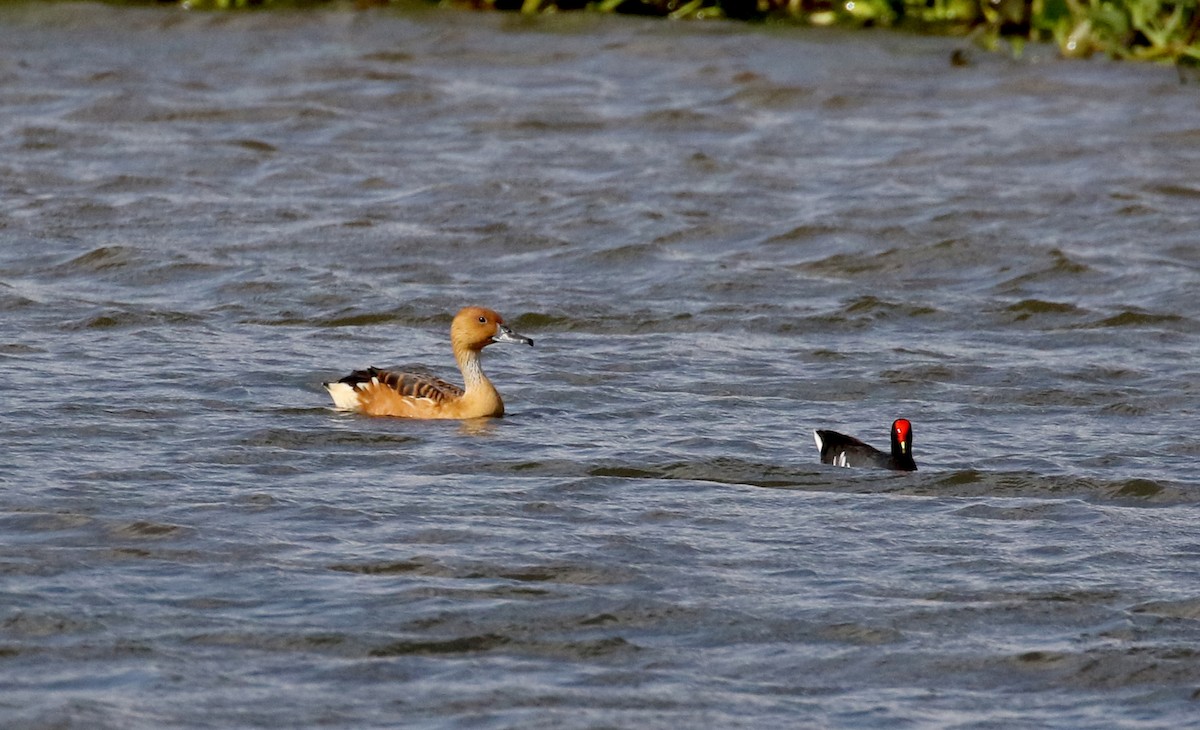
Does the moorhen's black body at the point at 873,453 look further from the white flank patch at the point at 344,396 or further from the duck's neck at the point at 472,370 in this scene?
the white flank patch at the point at 344,396

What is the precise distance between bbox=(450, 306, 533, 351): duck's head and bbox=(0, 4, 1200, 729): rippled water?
0.38m

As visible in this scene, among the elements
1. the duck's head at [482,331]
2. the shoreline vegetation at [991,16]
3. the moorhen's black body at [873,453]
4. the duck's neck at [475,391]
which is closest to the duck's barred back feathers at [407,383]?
the duck's neck at [475,391]

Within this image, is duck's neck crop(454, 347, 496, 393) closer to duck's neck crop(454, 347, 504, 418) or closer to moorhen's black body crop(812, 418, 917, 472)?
duck's neck crop(454, 347, 504, 418)

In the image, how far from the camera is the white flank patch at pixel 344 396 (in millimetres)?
11152

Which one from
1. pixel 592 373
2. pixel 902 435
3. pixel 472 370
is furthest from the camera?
pixel 592 373

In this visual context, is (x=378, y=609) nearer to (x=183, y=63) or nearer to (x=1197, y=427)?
(x=1197, y=427)

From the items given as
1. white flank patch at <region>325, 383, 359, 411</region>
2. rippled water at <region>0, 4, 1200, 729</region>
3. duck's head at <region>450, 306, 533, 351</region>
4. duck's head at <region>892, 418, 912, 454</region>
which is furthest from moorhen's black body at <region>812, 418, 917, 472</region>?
white flank patch at <region>325, 383, 359, 411</region>

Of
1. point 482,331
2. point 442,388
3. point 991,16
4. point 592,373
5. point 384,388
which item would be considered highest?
point 991,16

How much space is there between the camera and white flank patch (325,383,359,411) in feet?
36.6

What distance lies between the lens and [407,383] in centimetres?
1138

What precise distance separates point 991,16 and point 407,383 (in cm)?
1165

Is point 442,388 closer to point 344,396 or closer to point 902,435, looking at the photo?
point 344,396

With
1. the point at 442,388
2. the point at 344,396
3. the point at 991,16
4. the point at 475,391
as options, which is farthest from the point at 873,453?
the point at 991,16

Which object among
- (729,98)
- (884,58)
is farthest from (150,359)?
(884,58)
